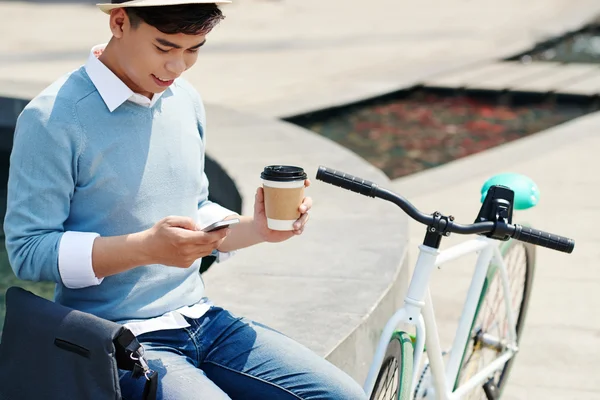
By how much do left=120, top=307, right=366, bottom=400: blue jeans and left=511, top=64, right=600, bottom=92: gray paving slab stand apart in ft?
24.5

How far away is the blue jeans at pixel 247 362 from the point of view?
2.31m

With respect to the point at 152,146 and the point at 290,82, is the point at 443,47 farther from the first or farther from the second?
the point at 152,146

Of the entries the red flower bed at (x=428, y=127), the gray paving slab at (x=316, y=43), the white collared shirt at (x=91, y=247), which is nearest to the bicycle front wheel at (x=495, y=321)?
the white collared shirt at (x=91, y=247)

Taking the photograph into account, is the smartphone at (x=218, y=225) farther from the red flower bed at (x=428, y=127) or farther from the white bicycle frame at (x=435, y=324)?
the red flower bed at (x=428, y=127)

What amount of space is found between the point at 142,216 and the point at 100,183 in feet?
0.45

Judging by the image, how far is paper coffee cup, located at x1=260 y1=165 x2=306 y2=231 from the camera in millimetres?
2168

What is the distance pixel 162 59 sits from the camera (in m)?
2.24

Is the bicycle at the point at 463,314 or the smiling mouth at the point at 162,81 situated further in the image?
the bicycle at the point at 463,314

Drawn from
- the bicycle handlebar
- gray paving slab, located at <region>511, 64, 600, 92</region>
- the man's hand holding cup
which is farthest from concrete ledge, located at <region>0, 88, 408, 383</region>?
gray paving slab, located at <region>511, 64, 600, 92</region>

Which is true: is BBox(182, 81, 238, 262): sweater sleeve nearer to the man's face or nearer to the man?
the man

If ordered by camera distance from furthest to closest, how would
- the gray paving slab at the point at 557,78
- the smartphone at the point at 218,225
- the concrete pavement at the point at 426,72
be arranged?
the gray paving slab at the point at 557,78, the concrete pavement at the point at 426,72, the smartphone at the point at 218,225

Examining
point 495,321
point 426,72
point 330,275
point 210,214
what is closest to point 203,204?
Result: point 210,214

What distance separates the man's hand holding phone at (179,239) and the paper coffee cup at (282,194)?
0.14 m

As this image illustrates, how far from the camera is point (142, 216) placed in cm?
233
